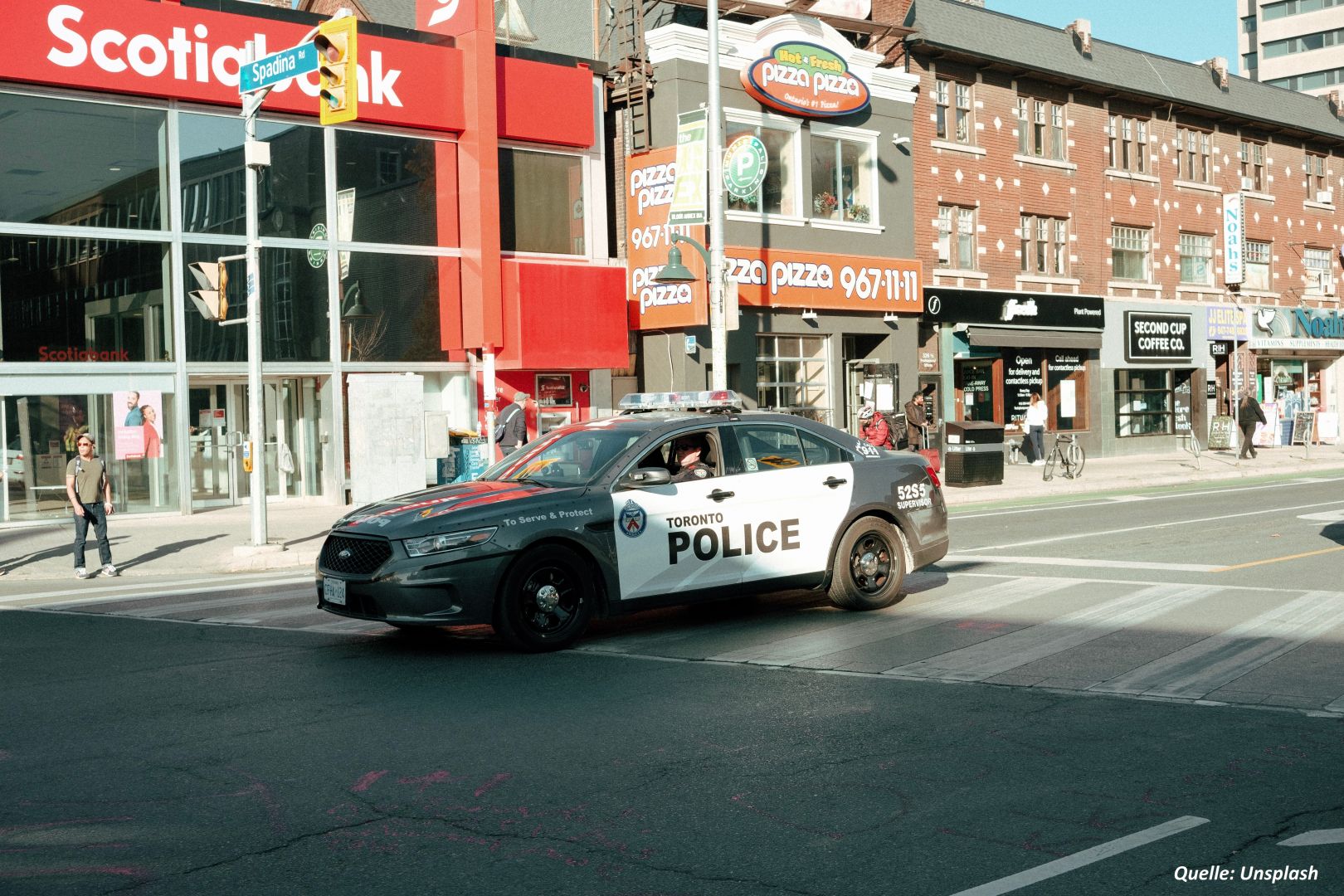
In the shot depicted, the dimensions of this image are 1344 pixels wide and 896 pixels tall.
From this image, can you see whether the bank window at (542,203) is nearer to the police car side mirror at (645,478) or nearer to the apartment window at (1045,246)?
the apartment window at (1045,246)

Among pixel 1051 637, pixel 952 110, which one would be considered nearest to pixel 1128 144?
pixel 952 110

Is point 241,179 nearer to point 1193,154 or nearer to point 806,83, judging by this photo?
point 806,83

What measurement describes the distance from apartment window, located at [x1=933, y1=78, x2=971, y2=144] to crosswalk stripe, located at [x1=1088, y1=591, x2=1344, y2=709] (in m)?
23.3

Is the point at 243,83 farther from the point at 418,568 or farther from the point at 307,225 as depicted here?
the point at 418,568

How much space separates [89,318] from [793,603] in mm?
13819

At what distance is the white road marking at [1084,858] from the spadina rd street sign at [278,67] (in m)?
12.4

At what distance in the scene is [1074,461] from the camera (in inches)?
1104

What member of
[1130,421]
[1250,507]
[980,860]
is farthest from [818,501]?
[1130,421]

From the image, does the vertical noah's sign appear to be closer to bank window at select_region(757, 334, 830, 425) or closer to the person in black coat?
bank window at select_region(757, 334, 830, 425)

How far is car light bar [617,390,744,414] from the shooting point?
10.6m

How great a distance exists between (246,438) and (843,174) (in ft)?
47.6

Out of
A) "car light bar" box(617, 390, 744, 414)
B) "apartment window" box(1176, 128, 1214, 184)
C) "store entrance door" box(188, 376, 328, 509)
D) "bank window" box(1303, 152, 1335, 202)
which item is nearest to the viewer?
"car light bar" box(617, 390, 744, 414)

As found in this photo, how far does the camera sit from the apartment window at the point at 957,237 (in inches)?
1258

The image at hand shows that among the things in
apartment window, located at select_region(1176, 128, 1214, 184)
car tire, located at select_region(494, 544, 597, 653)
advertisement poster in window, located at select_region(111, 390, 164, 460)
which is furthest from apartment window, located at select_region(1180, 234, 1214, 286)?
car tire, located at select_region(494, 544, 597, 653)
